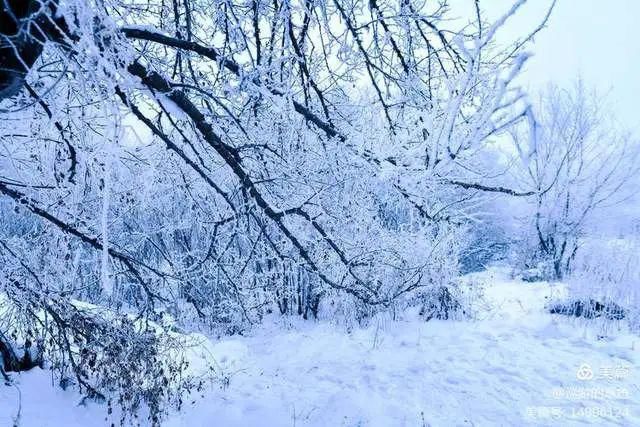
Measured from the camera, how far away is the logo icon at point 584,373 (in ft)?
16.8

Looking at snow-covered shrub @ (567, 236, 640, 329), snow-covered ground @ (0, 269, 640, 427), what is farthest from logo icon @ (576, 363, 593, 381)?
snow-covered shrub @ (567, 236, 640, 329)

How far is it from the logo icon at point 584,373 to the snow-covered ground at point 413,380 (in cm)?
1

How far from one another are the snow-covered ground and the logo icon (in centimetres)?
1

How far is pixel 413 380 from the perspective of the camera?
5207 millimetres

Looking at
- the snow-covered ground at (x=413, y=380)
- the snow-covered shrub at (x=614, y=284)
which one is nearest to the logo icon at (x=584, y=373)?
the snow-covered ground at (x=413, y=380)

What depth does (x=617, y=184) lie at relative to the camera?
14.1 m

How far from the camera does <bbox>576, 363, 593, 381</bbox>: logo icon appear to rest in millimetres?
5125

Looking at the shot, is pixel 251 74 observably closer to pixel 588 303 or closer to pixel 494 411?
pixel 494 411

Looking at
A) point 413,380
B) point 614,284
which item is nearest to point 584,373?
point 413,380

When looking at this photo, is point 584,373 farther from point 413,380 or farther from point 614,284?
point 614,284

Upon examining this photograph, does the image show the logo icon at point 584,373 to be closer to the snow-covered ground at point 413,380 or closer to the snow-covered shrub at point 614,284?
the snow-covered ground at point 413,380

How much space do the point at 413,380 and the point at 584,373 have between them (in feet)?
6.71

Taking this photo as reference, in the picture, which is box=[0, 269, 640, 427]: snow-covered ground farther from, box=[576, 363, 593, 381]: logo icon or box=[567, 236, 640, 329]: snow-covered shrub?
box=[567, 236, 640, 329]: snow-covered shrub

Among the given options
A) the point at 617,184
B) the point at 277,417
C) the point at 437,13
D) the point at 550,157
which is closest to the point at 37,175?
the point at 437,13
